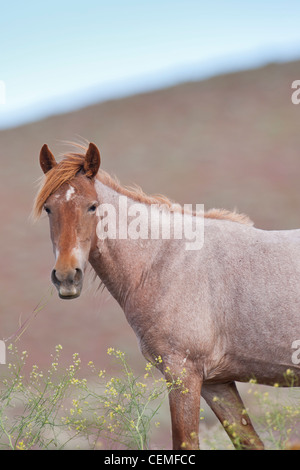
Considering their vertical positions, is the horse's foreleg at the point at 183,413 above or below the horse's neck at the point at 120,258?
below

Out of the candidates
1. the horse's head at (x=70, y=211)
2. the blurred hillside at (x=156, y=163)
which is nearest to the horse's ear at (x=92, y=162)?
the horse's head at (x=70, y=211)

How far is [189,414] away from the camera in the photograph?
16.6 feet

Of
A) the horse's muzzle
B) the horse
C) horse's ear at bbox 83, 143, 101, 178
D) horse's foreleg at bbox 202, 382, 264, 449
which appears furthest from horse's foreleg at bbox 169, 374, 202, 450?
horse's ear at bbox 83, 143, 101, 178

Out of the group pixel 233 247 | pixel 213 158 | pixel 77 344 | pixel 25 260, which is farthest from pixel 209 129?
pixel 233 247

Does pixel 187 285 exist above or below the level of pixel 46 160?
below

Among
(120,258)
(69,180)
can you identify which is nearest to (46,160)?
(69,180)

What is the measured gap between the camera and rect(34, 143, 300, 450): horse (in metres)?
5.16

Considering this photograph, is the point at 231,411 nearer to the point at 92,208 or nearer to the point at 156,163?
the point at 92,208

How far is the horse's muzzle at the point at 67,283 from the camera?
4969mm

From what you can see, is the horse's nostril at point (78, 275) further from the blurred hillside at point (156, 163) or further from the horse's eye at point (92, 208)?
the blurred hillside at point (156, 163)

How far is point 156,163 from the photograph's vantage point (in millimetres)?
30125

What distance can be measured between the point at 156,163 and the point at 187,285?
25043mm

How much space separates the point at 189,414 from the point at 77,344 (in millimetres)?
13875

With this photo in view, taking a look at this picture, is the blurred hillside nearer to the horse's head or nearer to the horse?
the horse
